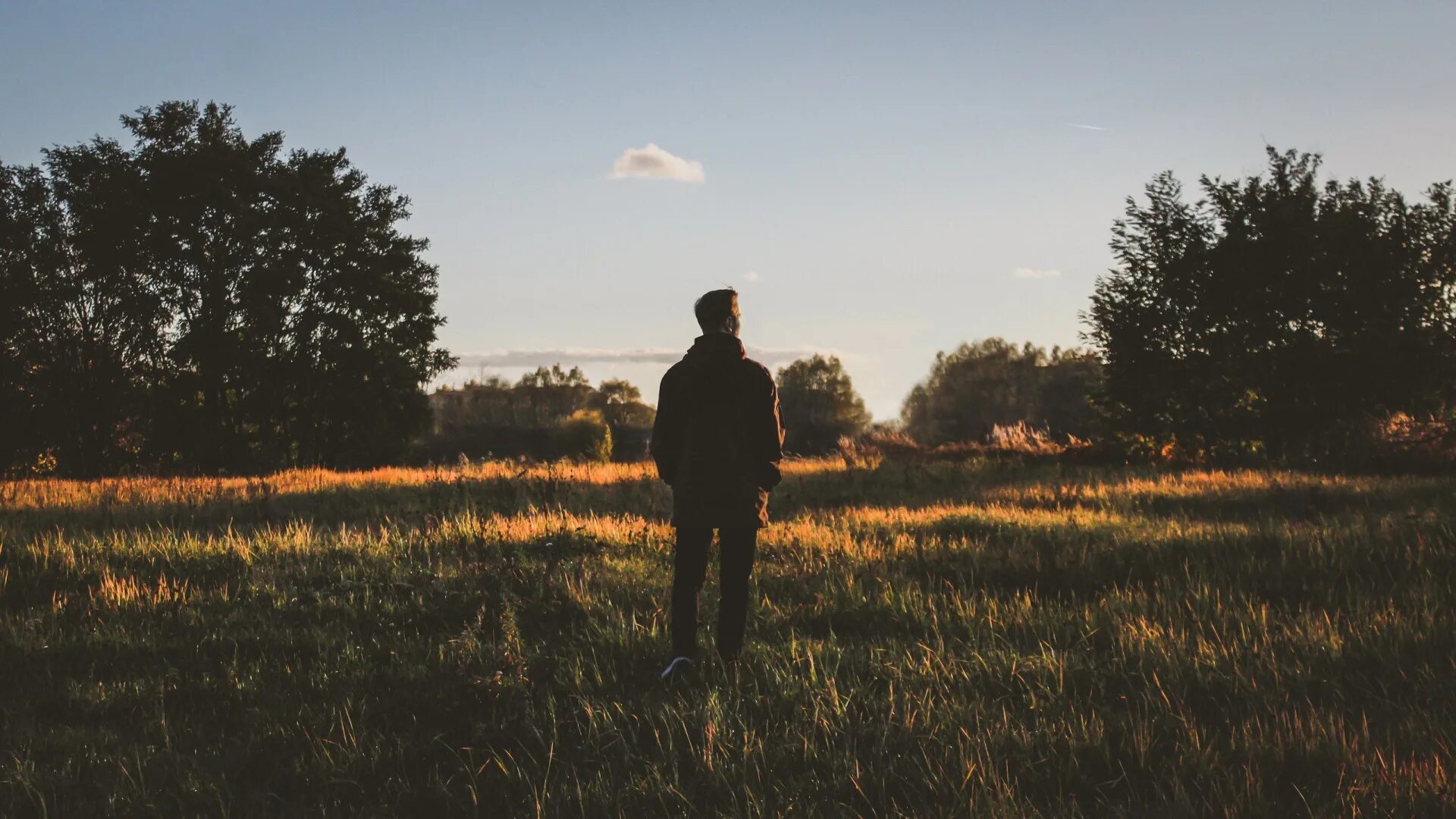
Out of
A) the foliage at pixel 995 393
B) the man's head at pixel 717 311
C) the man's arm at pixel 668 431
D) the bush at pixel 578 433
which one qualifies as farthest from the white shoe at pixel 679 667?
the foliage at pixel 995 393

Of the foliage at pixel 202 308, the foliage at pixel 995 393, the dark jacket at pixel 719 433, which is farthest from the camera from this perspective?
the foliage at pixel 995 393

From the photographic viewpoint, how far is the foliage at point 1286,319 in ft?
73.3

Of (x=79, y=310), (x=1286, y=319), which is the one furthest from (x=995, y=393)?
(x=79, y=310)

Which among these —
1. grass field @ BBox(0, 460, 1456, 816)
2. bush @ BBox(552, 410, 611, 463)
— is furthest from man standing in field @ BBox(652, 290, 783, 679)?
bush @ BBox(552, 410, 611, 463)

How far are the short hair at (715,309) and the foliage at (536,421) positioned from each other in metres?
31.0

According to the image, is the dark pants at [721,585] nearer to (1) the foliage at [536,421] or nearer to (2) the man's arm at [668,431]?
(2) the man's arm at [668,431]

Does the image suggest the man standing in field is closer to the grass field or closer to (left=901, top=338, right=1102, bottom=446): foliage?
the grass field

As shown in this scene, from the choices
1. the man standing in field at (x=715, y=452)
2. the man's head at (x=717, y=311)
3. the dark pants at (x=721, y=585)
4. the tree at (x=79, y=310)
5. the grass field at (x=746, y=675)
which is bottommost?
the grass field at (x=746, y=675)

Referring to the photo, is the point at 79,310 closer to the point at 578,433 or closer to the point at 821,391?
the point at 578,433

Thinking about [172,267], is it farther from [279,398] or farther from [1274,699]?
[1274,699]

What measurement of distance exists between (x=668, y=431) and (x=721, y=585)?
0.94 metres

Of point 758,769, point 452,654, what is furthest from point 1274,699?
point 452,654

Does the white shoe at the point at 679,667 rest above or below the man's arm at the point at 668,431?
below

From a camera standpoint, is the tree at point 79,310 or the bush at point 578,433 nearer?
the tree at point 79,310
